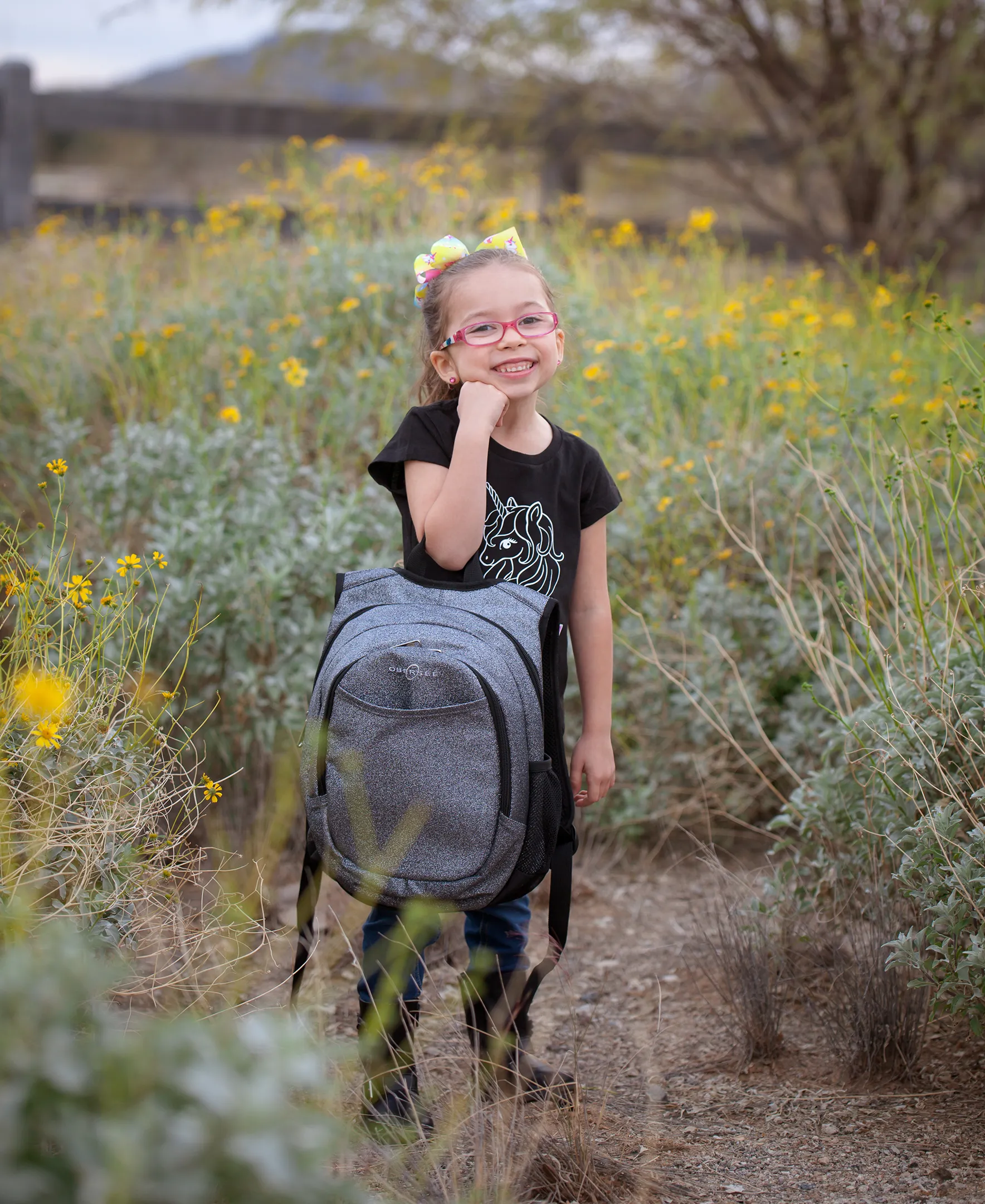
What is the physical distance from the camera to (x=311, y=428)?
3.85 meters

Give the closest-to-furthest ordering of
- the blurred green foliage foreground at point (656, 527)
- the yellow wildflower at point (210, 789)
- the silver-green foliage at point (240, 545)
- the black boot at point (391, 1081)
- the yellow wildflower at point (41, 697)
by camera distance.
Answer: the yellow wildflower at point (41, 697)
the black boot at point (391, 1081)
the yellow wildflower at point (210, 789)
the blurred green foliage foreground at point (656, 527)
the silver-green foliage at point (240, 545)

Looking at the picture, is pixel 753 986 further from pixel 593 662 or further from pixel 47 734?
pixel 47 734

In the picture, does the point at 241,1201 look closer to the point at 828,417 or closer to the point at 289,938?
the point at 289,938

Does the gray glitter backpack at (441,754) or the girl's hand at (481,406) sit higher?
the girl's hand at (481,406)

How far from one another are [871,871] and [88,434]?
2.93 metres

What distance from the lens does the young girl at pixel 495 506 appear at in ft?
6.12

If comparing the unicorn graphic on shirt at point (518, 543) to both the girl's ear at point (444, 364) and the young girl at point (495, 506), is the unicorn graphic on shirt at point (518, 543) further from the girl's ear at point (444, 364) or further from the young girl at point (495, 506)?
the girl's ear at point (444, 364)

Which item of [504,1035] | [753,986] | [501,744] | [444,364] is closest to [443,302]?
→ [444,364]

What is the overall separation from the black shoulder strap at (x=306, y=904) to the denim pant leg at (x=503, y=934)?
0.97 ft

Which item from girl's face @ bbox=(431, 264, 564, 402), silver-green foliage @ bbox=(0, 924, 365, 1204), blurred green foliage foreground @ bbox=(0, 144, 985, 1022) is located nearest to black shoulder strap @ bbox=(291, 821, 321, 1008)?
blurred green foliage foreground @ bbox=(0, 144, 985, 1022)

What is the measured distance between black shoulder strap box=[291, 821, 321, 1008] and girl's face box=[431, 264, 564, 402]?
814 millimetres

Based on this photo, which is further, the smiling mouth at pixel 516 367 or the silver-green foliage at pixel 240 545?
the silver-green foliage at pixel 240 545

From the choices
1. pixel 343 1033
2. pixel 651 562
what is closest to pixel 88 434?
pixel 651 562

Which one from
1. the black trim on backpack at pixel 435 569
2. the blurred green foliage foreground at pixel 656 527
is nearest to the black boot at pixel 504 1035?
the blurred green foliage foreground at pixel 656 527
